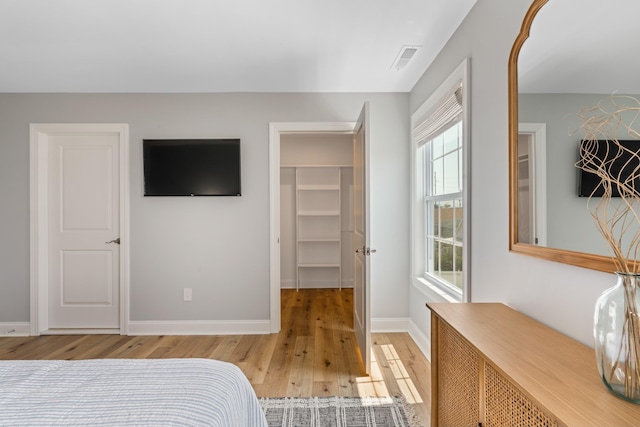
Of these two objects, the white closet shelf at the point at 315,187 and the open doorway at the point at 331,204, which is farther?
the white closet shelf at the point at 315,187

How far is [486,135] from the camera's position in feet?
6.16

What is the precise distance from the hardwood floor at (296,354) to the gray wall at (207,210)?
29 centimetres

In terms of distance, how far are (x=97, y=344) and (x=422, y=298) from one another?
300cm

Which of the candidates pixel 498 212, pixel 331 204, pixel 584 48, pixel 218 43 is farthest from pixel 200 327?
pixel 584 48

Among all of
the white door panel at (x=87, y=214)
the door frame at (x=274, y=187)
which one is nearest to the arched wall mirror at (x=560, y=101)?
the door frame at (x=274, y=187)

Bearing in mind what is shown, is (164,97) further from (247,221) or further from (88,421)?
(88,421)

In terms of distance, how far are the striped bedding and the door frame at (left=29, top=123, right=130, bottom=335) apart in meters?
2.29

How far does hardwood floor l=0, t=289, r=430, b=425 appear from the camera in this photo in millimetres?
2338

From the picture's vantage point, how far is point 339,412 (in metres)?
2.05

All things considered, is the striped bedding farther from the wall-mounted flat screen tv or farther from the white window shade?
the white window shade

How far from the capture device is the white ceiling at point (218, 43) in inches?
79.0

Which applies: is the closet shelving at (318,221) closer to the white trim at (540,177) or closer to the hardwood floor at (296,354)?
the hardwood floor at (296,354)

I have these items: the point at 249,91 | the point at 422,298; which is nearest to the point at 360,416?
the point at 422,298

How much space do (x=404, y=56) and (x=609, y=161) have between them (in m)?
1.89
